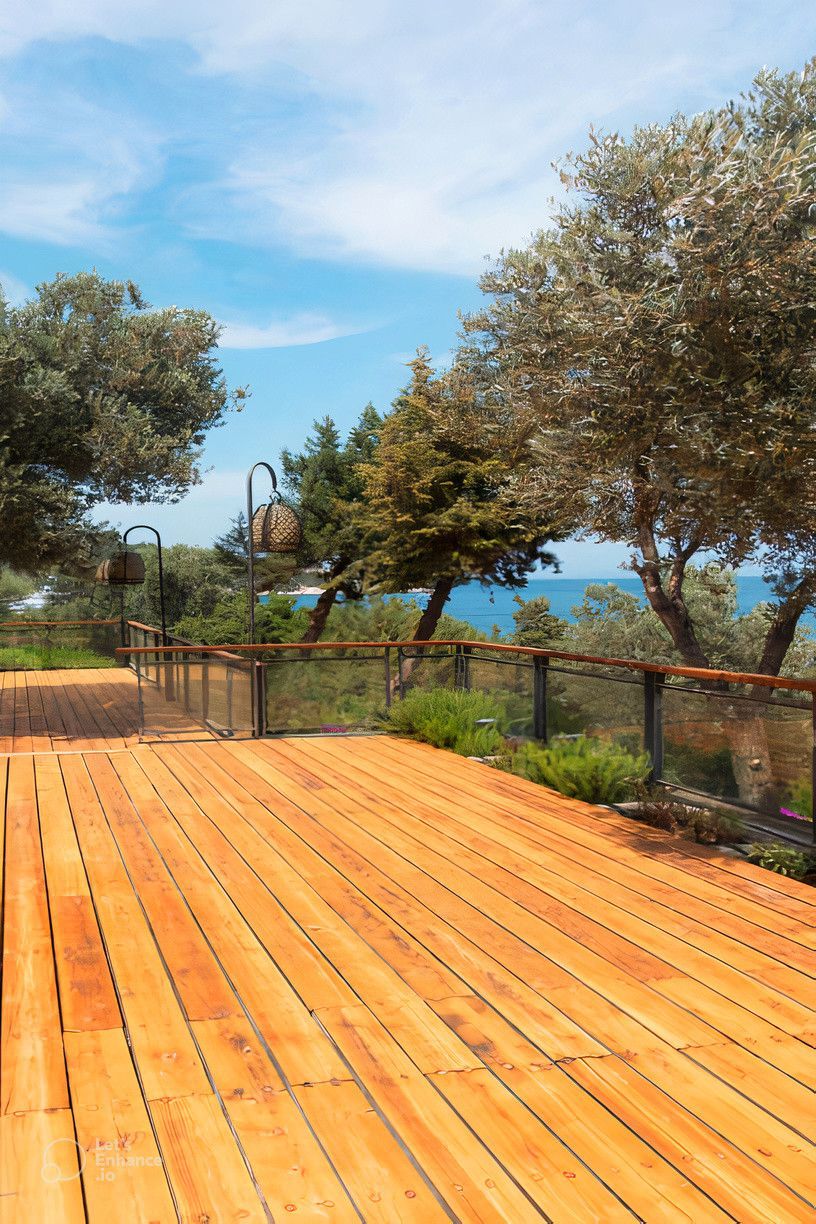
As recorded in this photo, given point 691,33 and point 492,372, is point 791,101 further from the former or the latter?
point 492,372

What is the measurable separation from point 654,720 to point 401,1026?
325cm

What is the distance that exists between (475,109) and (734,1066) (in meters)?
8.89

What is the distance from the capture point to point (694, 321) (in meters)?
4.34

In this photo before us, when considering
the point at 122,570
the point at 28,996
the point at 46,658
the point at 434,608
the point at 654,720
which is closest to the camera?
the point at 28,996

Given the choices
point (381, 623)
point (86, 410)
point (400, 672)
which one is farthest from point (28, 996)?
point (381, 623)

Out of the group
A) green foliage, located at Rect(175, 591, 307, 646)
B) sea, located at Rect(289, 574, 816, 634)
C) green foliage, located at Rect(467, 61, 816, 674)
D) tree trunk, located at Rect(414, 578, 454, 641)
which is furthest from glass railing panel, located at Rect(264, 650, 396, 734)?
sea, located at Rect(289, 574, 816, 634)

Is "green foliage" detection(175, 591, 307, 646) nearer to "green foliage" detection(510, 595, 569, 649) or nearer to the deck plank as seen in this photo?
"green foliage" detection(510, 595, 569, 649)

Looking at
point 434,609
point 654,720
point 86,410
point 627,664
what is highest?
point 86,410

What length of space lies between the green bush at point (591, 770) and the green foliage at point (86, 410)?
20.6ft

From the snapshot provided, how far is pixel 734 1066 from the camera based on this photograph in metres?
2.35

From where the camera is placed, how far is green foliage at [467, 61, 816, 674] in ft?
13.9

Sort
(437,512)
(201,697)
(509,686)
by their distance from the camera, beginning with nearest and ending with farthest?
(509,686), (201,697), (437,512)

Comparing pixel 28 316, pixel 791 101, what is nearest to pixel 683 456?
pixel 791 101

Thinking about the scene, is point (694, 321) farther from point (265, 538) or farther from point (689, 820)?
point (265, 538)
